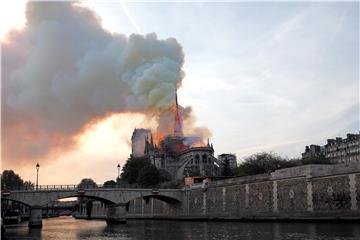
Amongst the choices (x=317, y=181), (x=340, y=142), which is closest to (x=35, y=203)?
(x=317, y=181)

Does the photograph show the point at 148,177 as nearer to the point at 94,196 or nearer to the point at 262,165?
the point at 262,165

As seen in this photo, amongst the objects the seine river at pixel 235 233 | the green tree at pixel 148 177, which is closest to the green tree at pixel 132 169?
the green tree at pixel 148 177

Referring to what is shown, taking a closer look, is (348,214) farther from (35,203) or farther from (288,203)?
(35,203)

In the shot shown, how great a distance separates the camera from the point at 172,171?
16325cm

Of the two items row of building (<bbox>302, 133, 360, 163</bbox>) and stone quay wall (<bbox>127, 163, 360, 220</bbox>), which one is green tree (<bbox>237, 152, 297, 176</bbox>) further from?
row of building (<bbox>302, 133, 360, 163</bbox>)

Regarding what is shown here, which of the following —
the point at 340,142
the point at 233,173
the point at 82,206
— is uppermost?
the point at 340,142

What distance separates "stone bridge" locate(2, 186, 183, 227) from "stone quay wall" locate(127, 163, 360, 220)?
5822mm

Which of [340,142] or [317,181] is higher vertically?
[340,142]

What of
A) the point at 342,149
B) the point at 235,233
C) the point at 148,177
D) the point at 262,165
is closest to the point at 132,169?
the point at 148,177

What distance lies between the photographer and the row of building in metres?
121

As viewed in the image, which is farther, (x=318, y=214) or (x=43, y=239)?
(x=318, y=214)

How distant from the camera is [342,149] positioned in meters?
127

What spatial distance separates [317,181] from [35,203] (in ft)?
126

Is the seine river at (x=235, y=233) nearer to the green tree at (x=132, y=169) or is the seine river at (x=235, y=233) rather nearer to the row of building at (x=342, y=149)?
the green tree at (x=132, y=169)
